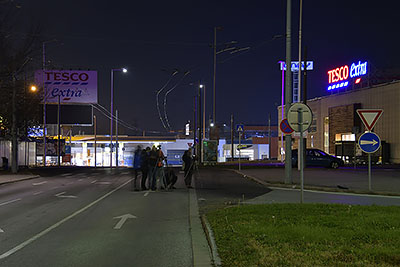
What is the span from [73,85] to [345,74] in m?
30.7

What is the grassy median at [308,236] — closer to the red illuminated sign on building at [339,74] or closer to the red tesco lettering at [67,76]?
the red illuminated sign on building at [339,74]

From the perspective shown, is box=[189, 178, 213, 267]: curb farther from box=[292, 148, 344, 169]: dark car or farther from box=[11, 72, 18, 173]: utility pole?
box=[11, 72, 18, 173]: utility pole

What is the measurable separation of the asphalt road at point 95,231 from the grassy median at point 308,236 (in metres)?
0.84

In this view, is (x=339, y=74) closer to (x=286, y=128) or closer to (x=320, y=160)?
(x=320, y=160)

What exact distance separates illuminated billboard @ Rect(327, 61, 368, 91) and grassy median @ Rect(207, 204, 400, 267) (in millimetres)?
40652

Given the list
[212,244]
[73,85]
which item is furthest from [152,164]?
[73,85]

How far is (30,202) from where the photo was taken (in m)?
14.8

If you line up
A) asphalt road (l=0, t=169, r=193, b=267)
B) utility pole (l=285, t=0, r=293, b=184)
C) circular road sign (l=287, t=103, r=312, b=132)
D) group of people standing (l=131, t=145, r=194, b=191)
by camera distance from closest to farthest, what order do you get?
1. asphalt road (l=0, t=169, r=193, b=267)
2. circular road sign (l=287, t=103, r=312, b=132)
3. group of people standing (l=131, t=145, r=194, b=191)
4. utility pole (l=285, t=0, r=293, b=184)

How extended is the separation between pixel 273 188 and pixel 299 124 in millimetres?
7770

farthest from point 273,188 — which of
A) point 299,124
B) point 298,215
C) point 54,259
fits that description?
point 54,259

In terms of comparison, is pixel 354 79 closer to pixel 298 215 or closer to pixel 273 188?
pixel 273 188

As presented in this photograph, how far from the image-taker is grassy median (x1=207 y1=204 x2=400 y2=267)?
6.11 metres

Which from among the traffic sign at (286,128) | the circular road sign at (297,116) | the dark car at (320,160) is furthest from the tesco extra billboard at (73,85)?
the circular road sign at (297,116)

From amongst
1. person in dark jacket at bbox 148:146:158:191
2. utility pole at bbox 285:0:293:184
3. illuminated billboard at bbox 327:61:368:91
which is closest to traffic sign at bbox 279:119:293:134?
utility pole at bbox 285:0:293:184
